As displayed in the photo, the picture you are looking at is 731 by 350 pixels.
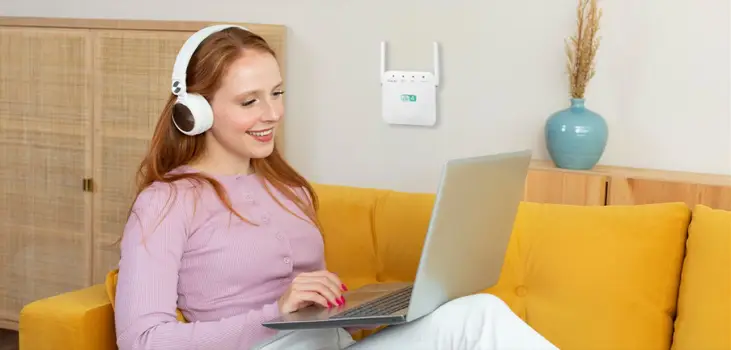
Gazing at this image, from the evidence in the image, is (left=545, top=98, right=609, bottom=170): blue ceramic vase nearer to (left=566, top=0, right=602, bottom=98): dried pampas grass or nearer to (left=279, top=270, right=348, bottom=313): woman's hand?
(left=566, top=0, right=602, bottom=98): dried pampas grass

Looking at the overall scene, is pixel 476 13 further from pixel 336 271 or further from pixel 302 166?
pixel 336 271

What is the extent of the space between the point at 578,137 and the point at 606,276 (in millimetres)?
741

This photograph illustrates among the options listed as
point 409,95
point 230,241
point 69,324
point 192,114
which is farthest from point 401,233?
point 409,95

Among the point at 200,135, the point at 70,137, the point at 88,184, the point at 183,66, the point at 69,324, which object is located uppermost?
the point at 183,66

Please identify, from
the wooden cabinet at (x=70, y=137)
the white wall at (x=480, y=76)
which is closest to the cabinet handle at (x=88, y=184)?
the wooden cabinet at (x=70, y=137)

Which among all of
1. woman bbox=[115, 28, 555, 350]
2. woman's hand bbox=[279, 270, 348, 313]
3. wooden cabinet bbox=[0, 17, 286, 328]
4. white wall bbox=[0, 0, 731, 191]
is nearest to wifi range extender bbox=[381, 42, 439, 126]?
white wall bbox=[0, 0, 731, 191]

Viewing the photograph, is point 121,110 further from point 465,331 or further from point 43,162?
point 465,331

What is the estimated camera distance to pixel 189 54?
2.39m

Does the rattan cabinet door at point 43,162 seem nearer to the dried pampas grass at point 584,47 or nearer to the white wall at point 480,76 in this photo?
the white wall at point 480,76

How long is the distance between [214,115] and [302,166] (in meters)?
1.50

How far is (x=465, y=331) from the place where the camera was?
78.6 inches

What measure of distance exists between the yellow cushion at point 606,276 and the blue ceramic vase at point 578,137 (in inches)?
22.6

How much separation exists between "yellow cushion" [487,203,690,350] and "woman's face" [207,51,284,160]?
715 mm

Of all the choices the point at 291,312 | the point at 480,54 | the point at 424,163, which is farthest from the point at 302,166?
the point at 291,312
